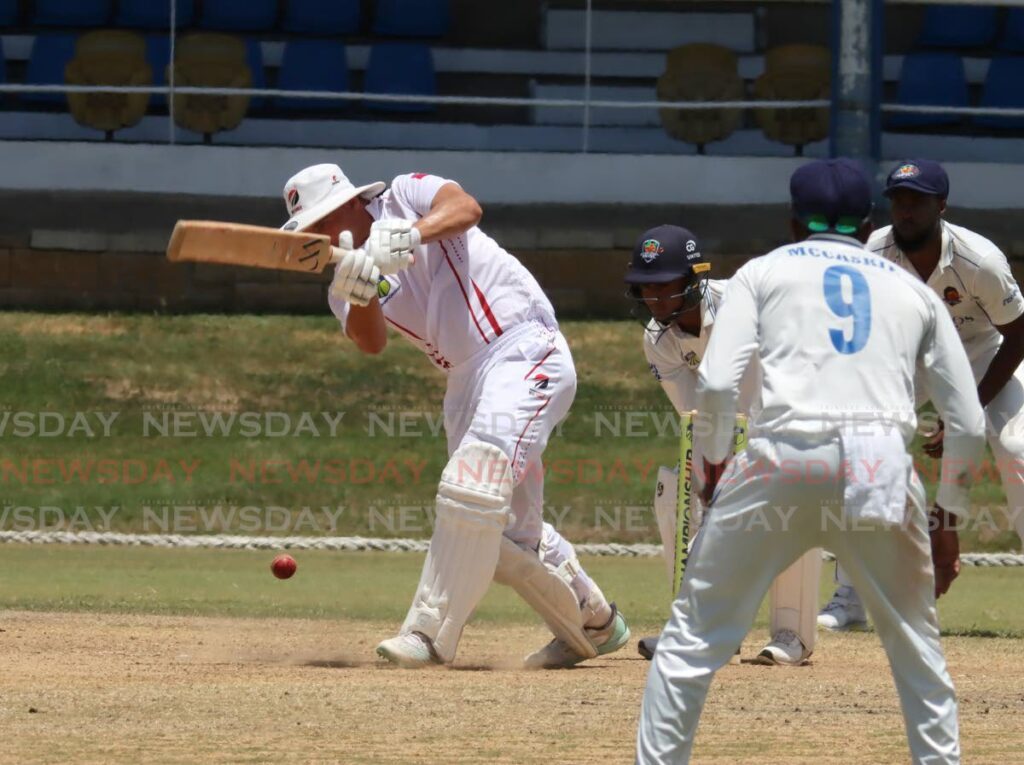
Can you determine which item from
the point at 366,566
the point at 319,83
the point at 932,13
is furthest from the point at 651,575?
the point at 932,13

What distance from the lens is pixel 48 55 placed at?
22734 mm

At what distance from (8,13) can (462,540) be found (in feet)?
59.8

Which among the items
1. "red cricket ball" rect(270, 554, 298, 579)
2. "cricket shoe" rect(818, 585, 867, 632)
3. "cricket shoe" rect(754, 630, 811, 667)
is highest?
"cricket shoe" rect(754, 630, 811, 667)

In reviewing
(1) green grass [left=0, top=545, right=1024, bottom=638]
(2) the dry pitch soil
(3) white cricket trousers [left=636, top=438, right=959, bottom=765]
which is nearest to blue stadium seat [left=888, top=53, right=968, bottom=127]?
(1) green grass [left=0, top=545, right=1024, bottom=638]

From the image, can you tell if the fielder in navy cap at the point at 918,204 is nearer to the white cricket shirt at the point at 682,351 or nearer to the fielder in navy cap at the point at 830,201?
the white cricket shirt at the point at 682,351

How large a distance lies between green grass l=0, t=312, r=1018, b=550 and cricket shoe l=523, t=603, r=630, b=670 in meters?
8.08

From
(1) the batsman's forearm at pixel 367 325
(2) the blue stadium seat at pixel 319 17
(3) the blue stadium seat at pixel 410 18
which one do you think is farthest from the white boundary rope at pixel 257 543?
(3) the blue stadium seat at pixel 410 18

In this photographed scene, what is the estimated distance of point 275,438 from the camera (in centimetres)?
1780

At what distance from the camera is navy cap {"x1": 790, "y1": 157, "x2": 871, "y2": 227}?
5.11m

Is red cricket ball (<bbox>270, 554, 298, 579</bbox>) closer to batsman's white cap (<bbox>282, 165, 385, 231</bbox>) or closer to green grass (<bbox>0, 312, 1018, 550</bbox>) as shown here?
batsman's white cap (<bbox>282, 165, 385, 231</bbox>)

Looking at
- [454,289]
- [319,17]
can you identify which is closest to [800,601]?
[454,289]

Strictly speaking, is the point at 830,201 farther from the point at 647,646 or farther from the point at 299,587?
the point at 299,587

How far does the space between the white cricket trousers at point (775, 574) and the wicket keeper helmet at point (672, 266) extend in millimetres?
2574

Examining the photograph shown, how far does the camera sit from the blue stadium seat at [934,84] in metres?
23.2
